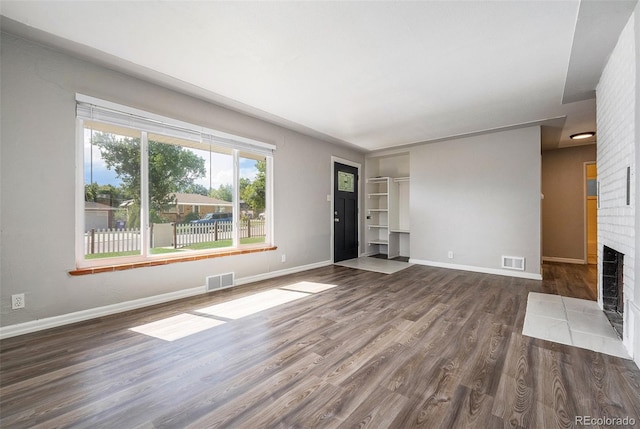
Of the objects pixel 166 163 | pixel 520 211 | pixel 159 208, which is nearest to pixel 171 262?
pixel 159 208

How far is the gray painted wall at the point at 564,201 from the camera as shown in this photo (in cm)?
582

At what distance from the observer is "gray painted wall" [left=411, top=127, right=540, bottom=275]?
4.65 meters

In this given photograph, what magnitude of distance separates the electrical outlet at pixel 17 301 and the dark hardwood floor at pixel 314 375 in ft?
0.90

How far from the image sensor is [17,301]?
239 cm

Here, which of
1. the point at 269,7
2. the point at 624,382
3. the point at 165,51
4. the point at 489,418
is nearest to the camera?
the point at 489,418

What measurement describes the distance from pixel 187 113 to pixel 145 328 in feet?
8.56

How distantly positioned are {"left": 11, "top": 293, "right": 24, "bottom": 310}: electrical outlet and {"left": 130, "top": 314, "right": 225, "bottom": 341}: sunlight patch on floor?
3.11 ft

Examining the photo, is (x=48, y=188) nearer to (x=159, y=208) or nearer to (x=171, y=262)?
(x=159, y=208)

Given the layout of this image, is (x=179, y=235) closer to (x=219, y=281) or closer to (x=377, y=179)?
(x=219, y=281)

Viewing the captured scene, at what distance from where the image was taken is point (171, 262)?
3398mm

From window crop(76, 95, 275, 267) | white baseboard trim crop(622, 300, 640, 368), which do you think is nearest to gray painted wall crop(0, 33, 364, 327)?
window crop(76, 95, 275, 267)

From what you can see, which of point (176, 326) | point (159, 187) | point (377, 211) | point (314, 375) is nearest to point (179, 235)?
point (159, 187)

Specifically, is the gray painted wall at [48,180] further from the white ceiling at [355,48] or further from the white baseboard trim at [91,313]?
the white ceiling at [355,48]

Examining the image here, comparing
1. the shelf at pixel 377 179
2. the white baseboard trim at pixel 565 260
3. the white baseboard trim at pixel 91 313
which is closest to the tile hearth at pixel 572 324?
the white baseboard trim at pixel 565 260
